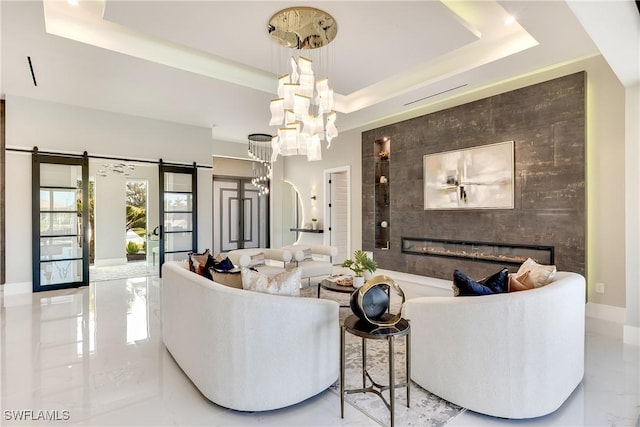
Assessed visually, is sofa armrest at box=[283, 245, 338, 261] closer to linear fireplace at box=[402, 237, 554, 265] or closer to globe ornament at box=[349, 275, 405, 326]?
linear fireplace at box=[402, 237, 554, 265]

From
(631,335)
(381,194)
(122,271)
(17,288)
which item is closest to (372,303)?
(631,335)

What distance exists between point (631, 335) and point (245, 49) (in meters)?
5.22

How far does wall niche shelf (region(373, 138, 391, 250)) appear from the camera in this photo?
256 inches

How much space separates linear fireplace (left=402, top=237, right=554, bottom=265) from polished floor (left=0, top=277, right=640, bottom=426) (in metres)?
0.99

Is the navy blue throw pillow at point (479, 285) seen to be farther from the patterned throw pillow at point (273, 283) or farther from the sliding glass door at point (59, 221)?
the sliding glass door at point (59, 221)

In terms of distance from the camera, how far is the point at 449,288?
5414 mm

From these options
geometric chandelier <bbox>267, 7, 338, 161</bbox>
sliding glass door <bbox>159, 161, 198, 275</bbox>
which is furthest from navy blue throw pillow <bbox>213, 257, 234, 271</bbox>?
sliding glass door <bbox>159, 161, 198, 275</bbox>

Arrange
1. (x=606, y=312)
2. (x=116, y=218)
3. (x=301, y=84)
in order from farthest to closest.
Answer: (x=116, y=218) < (x=606, y=312) < (x=301, y=84)

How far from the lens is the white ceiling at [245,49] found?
314cm

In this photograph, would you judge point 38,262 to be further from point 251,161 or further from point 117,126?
point 251,161

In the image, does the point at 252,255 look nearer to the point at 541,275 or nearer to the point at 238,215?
the point at 541,275

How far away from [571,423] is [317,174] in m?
6.84

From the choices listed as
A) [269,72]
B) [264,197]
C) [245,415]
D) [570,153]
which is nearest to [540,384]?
[245,415]

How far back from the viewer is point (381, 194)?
21.8ft
